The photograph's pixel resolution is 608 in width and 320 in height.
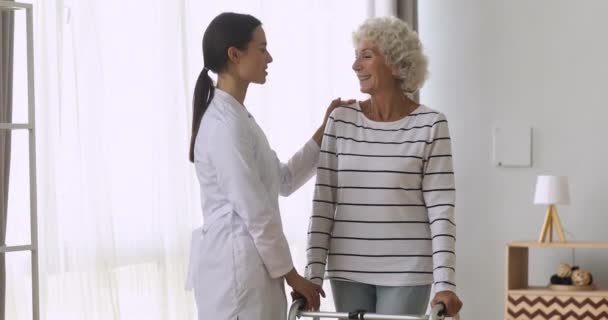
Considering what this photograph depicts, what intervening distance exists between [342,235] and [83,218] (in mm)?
1063

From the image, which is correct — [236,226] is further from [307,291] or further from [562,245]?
[562,245]

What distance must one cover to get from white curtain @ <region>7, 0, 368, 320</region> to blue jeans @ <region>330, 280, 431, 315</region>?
1.05m

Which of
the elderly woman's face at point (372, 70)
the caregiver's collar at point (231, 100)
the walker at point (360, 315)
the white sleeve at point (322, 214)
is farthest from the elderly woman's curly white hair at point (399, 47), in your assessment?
the walker at point (360, 315)

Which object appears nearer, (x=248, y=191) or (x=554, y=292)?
(x=248, y=191)

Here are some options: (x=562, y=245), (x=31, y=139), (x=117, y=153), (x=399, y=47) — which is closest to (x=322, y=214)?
(x=399, y=47)

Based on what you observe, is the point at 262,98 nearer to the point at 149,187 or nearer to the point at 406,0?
the point at 149,187

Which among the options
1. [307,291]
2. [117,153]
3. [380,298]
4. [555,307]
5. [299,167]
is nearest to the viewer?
[307,291]

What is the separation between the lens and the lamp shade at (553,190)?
12.8 feet

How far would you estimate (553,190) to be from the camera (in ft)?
12.9

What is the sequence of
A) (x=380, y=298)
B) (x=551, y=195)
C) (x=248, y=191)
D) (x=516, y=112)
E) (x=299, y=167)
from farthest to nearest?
(x=516, y=112) → (x=551, y=195) → (x=299, y=167) → (x=380, y=298) → (x=248, y=191)

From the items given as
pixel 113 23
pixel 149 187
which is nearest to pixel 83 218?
pixel 149 187

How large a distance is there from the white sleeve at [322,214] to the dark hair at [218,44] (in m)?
0.34

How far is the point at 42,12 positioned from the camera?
116 inches

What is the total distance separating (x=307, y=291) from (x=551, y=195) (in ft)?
6.45
